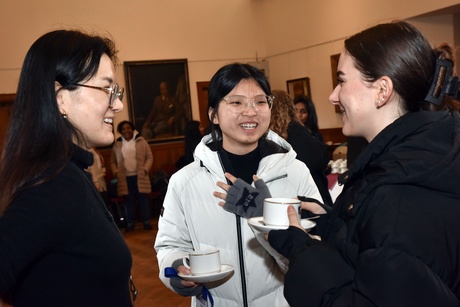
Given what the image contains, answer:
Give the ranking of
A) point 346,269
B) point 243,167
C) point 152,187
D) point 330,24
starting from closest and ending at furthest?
point 346,269
point 243,167
point 152,187
point 330,24

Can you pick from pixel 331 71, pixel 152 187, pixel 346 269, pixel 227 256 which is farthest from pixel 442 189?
pixel 331 71

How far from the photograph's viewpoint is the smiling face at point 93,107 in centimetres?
172

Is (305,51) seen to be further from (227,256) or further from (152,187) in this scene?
(227,256)

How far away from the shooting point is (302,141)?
4480 millimetres

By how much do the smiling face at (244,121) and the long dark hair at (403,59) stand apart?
927mm

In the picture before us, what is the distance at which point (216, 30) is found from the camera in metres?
14.2

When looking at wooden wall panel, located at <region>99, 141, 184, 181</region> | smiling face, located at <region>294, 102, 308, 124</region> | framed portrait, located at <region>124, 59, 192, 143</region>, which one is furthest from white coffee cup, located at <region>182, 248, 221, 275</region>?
framed portrait, located at <region>124, 59, 192, 143</region>

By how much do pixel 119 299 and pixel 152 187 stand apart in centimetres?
991

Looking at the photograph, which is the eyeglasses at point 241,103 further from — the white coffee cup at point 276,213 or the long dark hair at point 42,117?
the long dark hair at point 42,117

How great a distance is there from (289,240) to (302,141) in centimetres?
283

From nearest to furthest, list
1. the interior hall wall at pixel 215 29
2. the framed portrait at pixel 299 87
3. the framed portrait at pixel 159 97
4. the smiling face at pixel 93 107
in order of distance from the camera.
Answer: the smiling face at pixel 93 107, the interior hall wall at pixel 215 29, the framed portrait at pixel 159 97, the framed portrait at pixel 299 87

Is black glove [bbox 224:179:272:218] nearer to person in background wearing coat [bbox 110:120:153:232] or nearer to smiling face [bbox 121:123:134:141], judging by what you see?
person in background wearing coat [bbox 110:120:153:232]

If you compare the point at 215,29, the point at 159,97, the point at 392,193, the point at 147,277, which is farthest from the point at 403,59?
the point at 215,29

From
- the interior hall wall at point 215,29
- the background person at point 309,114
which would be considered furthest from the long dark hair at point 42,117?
the interior hall wall at point 215,29
